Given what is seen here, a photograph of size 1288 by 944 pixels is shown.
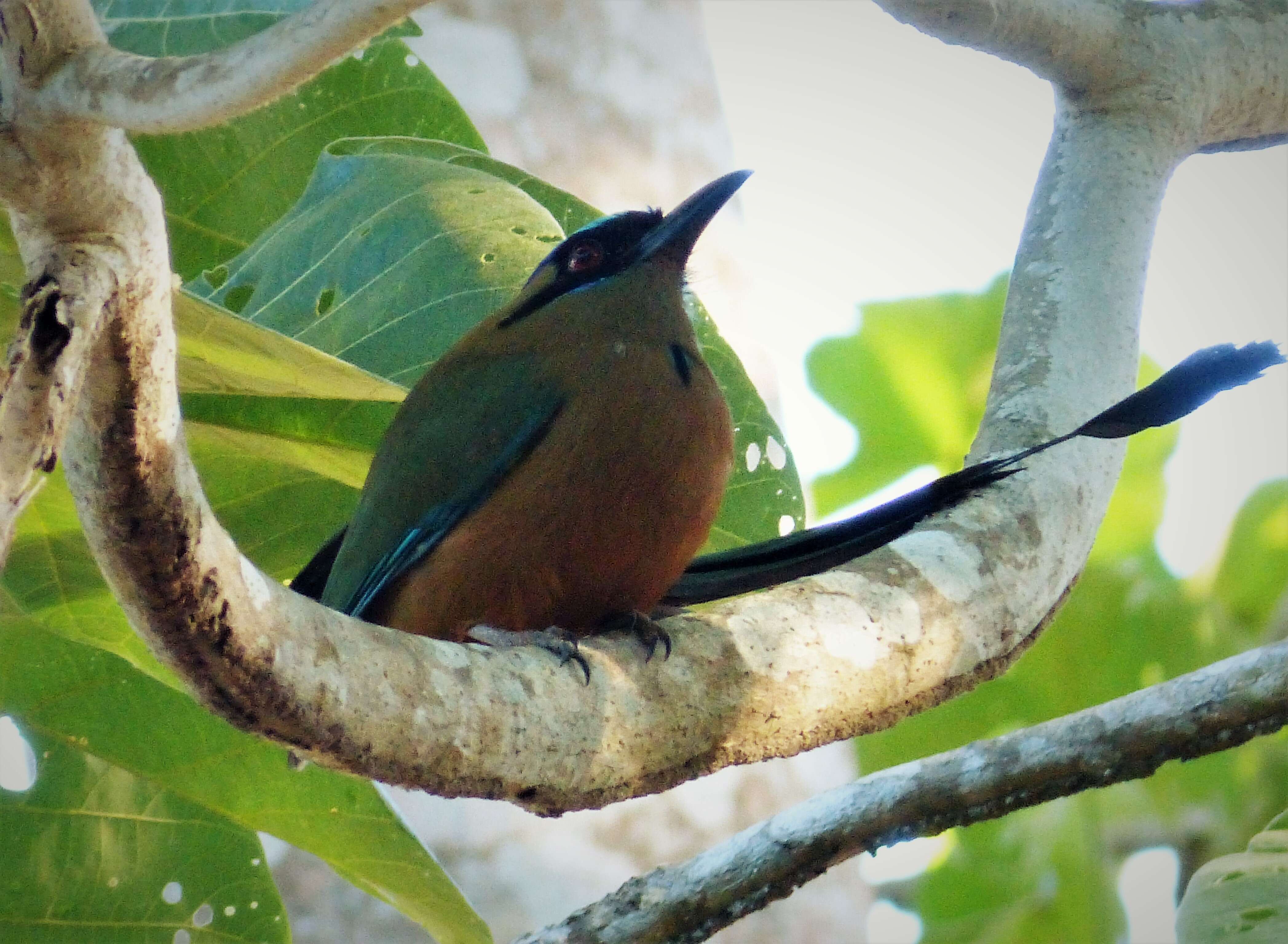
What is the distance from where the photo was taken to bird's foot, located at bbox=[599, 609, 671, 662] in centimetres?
182

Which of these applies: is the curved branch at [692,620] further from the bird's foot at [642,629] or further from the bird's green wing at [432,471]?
the bird's green wing at [432,471]

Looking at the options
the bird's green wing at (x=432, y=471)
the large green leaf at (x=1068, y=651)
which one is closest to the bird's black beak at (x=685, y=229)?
the bird's green wing at (x=432, y=471)

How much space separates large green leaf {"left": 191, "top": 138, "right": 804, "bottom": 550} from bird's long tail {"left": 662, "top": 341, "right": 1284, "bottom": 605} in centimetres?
23

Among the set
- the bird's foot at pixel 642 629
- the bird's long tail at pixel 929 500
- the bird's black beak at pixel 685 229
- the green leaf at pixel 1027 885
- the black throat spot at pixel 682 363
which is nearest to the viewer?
the bird's foot at pixel 642 629

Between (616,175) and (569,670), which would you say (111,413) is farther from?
(616,175)

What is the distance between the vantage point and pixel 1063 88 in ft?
8.95

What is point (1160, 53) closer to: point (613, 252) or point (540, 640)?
point (613, 252)

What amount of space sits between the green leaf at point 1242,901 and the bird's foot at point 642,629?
0.78m

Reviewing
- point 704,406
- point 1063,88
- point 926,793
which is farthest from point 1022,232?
point 926,793

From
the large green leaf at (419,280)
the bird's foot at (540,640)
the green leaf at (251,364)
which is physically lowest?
the bird's foot at (540,640)

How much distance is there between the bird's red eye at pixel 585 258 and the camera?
285 centimetres

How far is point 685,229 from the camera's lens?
2.86 metres

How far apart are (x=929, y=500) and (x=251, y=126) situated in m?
1.85

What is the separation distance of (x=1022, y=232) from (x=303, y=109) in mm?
1714
